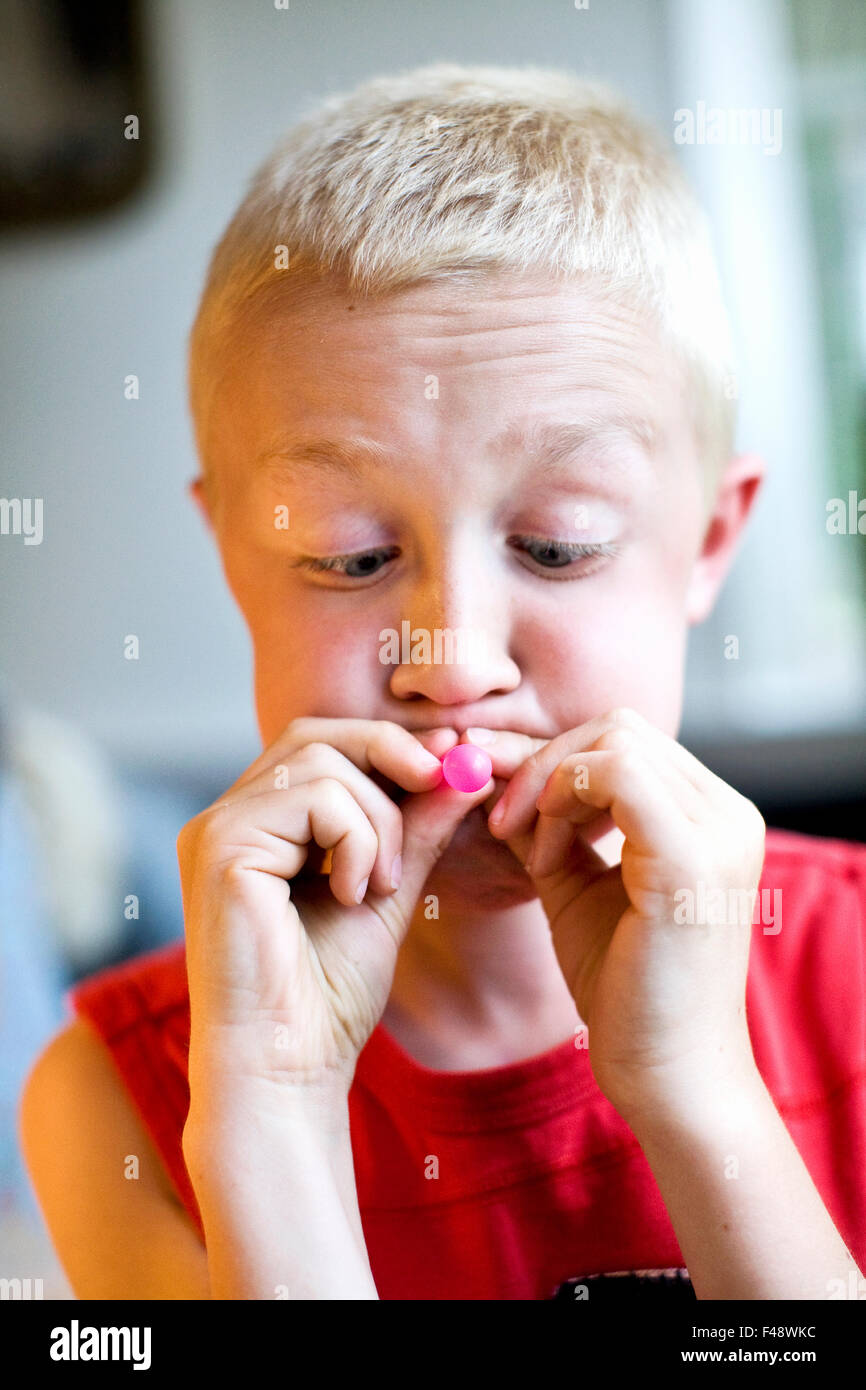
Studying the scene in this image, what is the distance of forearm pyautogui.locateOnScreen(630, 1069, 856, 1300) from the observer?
493mm

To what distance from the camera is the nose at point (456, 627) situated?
0.53 metres

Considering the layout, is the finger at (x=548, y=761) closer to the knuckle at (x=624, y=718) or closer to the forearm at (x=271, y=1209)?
the knuckle at (x=624, y=718)

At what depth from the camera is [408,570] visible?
1.78 ft

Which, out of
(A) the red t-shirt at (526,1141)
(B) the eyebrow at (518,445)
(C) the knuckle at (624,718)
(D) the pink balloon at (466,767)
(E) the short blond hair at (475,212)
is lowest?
(A) the red t-shirt at (526,1141)

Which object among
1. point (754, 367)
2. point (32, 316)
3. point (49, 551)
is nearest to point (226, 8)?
point (32, 316)

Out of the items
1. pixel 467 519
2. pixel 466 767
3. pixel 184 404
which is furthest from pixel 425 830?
pixel 184 404

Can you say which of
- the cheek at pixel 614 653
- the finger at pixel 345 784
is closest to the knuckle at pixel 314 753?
the finger at pixel 345 784

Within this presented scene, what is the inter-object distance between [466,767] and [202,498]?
0.29 metres

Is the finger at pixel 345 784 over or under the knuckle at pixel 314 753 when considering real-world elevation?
under

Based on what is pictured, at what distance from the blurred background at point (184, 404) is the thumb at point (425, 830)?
0.65 ft

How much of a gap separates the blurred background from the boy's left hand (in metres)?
0.20
